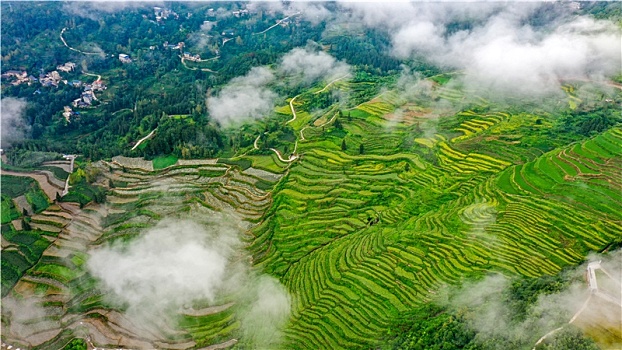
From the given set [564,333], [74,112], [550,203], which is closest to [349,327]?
[564,333]

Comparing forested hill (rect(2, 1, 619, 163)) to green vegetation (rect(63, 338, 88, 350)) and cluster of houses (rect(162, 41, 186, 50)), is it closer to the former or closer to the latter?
cluster of houses (rect(162, 41, 186, 50))

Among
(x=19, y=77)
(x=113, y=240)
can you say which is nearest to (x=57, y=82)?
(x=19, y=77)

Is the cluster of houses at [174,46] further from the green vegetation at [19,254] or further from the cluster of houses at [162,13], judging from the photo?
the green vegetation at [19,254]

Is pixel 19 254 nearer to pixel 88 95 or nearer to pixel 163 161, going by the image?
pixel 163 161

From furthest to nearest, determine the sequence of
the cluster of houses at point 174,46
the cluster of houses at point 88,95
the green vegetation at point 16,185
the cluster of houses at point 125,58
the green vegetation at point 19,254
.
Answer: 1. the cluster of houses at point 174,46
2. the cluster of houses at point 125,58
3. the cluster of houses at point 88,95
4. the green vegetation at point 16,185
5. the green vegetation at point 19,254

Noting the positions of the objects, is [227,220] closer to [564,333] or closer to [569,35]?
[564,333]

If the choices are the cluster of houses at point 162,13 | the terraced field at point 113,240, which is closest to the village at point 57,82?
the terraced field at point 113,240
